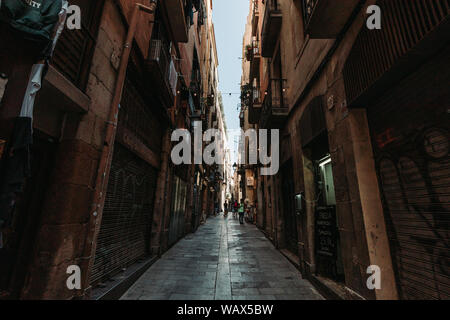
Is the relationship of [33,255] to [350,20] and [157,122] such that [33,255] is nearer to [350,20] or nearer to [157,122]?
[157,122]

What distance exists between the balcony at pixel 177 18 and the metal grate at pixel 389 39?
6285 mm

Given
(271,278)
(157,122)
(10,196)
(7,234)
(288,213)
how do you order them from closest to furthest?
(10,196) < (7,234) < (271,278) < (157,122) < (288,213)

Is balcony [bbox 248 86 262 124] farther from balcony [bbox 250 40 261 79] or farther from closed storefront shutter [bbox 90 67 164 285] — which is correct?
closed storefront shutter [bbox 90 67 164 285]

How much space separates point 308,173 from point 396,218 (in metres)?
2.97

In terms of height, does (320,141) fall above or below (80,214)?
above

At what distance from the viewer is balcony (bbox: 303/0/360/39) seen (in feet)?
11.4

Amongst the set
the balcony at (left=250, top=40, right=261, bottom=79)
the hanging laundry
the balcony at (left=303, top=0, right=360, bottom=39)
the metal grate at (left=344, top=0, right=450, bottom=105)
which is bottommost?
the hanging laundry

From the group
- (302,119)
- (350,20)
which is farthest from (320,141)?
(350,20)

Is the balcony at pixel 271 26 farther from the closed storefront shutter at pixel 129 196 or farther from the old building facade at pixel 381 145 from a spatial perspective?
the closed storefront shutter at pixel 129 196

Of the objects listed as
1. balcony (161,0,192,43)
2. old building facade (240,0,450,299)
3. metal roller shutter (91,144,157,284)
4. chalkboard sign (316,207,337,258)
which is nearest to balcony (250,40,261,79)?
balcony (161,0,192,43)

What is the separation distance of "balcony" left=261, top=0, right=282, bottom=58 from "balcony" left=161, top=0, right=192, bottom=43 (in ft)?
12.3

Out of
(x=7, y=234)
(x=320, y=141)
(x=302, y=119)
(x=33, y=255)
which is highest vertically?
(x=302, y=119)

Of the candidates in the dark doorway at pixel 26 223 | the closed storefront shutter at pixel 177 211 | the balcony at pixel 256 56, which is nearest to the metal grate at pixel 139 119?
the dark doorway at pixel 26 223

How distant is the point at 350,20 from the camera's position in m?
3.67
